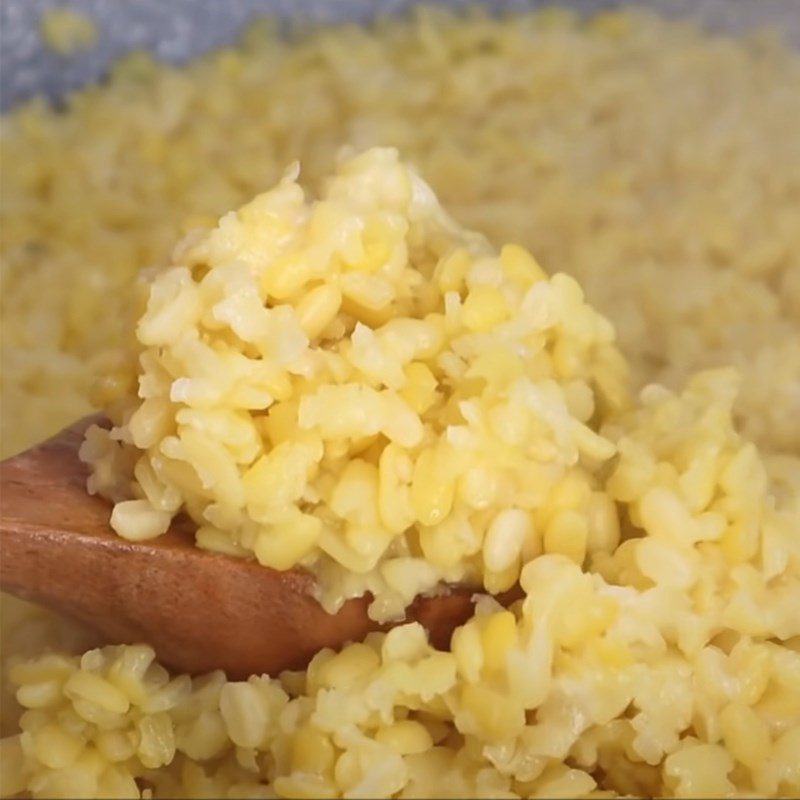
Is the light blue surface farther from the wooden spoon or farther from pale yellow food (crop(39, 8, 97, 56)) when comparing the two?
the wooden spoon

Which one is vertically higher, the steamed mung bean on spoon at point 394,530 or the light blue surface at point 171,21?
the light blue surface at point 171,21

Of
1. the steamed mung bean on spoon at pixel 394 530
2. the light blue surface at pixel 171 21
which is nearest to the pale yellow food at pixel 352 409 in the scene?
the steamed mung bean on spoon at pixel 394 530

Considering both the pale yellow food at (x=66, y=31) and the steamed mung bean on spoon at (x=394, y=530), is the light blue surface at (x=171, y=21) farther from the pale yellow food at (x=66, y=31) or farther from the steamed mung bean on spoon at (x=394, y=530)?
the steamed mung bean on spoon at (x=394, y=530)

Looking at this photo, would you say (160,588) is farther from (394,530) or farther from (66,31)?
(66,31)

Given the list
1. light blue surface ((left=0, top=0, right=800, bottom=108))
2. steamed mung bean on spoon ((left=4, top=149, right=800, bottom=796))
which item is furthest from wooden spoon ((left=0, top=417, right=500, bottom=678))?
light blue surface ((left=0, top=0, right=800, bottom=108))

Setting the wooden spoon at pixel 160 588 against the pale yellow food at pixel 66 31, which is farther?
the pale yellow food at pixel 66 31
